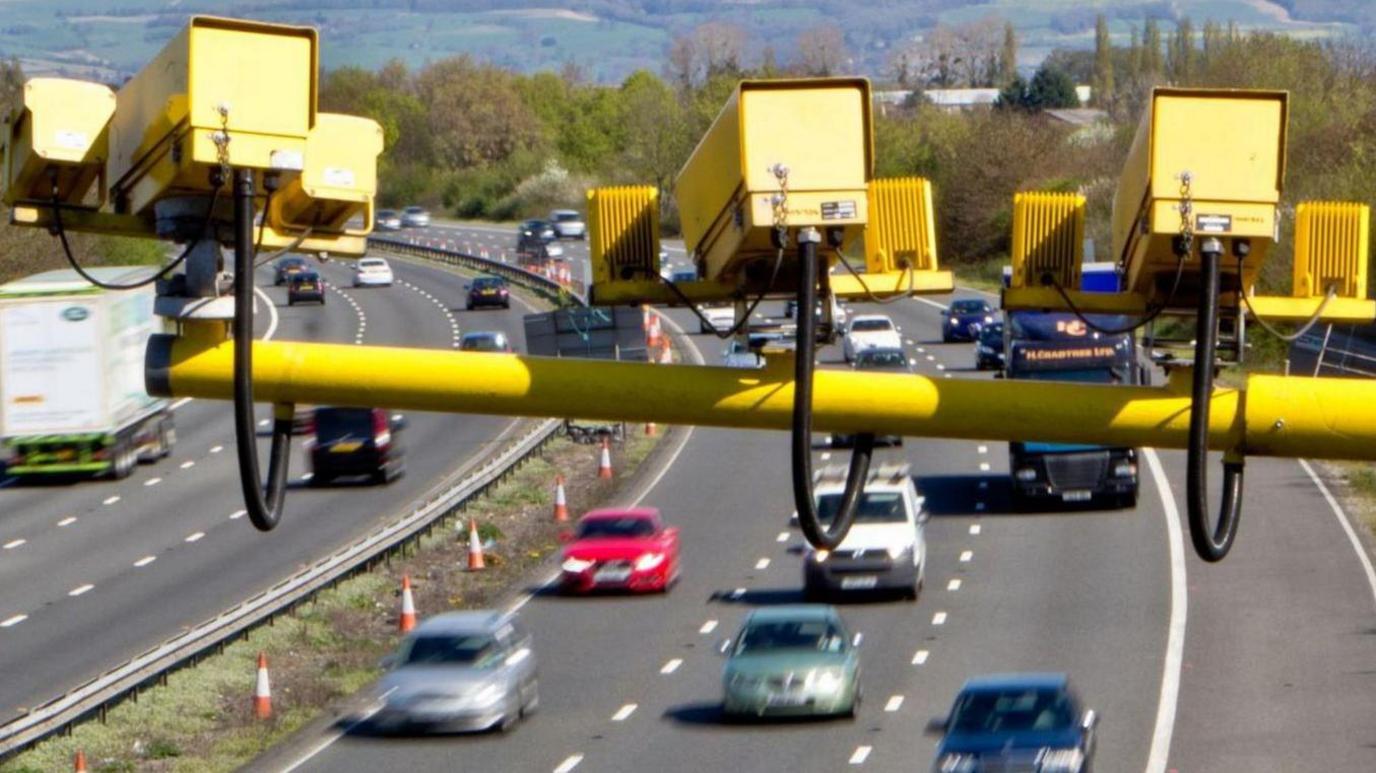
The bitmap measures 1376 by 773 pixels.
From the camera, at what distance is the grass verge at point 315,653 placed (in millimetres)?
32562

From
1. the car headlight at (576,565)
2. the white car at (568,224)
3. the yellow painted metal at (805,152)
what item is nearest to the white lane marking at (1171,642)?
the car headlight at (576,565)

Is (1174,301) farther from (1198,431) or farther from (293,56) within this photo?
(293,56)

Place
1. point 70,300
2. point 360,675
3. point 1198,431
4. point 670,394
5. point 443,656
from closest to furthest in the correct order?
point 1198,431 < point 670,394 < point 443,656 < point 360,675 < point 70,300

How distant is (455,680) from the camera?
111 ft

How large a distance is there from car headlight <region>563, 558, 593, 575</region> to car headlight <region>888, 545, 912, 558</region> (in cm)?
576

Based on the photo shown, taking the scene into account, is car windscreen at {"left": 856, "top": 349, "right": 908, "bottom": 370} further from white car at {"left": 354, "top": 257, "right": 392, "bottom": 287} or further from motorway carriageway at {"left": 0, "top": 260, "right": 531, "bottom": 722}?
white car at {"left": 354, "top": 257, "right": 392, "bottom": 287}

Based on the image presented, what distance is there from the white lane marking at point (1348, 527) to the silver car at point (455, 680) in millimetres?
17549

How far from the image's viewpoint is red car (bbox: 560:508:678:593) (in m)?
44.9

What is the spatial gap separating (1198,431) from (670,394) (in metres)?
1.87

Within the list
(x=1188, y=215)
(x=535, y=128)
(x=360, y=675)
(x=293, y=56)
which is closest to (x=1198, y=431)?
(x=1188, y=215)

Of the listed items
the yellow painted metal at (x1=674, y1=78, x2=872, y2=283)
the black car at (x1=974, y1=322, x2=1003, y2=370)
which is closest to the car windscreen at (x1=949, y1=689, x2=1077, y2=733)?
the yellow painted metal at (x1=674, y1=78, x2=872, y2=283)

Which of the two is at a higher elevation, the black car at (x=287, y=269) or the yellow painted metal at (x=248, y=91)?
the yellow painted metal at (x=248, y=91)

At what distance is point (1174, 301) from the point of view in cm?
904

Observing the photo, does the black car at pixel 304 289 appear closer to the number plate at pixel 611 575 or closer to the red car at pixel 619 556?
the red car at pixel 619 556
